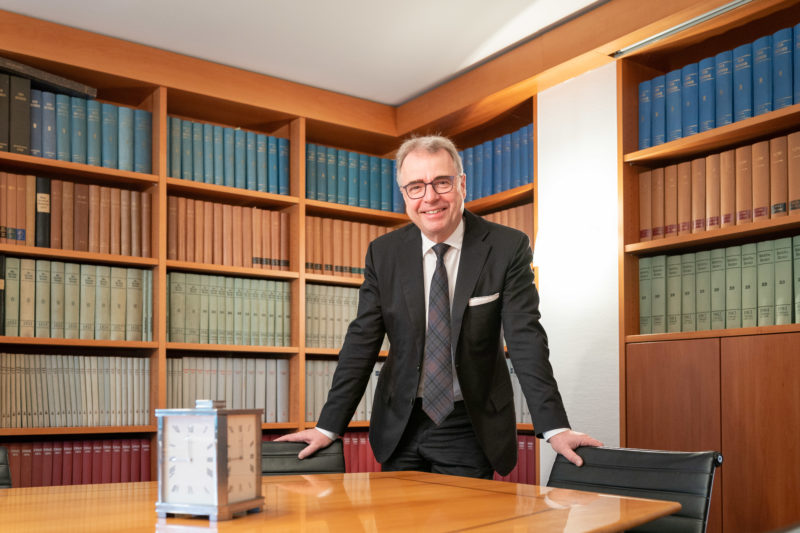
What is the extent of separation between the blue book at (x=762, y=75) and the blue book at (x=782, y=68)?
0.06 ft

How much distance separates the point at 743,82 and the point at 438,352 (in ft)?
5.41

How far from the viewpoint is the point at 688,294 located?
3031mm

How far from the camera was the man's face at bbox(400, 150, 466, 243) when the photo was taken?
217cm

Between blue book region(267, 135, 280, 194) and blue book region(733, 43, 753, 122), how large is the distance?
2165mm

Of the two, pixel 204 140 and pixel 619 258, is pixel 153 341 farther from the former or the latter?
pixel 619 258

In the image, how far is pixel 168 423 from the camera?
3.73 ft

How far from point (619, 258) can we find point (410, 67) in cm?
141

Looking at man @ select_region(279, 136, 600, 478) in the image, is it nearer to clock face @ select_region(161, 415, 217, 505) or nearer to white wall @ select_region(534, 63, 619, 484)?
clock face @ select_region(161, 415, 217, 505)

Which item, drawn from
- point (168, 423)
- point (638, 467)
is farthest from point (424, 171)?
point (168, 423)

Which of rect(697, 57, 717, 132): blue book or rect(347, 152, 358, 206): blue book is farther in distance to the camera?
rect(347, 152, 358, 206): blue book

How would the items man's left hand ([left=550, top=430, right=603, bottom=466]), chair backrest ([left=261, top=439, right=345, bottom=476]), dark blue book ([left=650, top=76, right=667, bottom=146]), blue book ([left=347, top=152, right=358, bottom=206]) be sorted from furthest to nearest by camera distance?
blue book ([left=347, top=152, right=358, bottom=206])
dark blue book ([left=650, top=76, right=667, bottom=146])
chair backrest ([left=261, top=439, right=345, bottom=476])
man's left hand ([left=550, top=430, right=603, bottom=466])

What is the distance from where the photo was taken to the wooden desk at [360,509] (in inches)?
41.2

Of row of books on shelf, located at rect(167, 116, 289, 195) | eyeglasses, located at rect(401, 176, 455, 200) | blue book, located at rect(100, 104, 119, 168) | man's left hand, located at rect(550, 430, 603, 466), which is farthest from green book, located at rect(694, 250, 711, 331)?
blue book, located at rect(100, 104, 119, 168)

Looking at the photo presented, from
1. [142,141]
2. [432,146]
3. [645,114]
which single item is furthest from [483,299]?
[142,141]
